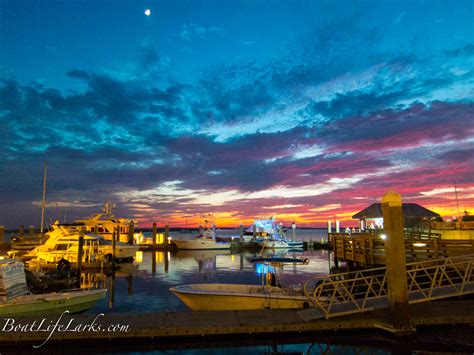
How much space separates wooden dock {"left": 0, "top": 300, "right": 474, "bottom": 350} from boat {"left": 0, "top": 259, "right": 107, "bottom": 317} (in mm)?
2932

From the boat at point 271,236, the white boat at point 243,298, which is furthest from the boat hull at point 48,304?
the boat at point 271,236

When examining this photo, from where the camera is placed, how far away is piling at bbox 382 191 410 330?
1120cm

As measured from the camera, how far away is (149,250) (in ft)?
217

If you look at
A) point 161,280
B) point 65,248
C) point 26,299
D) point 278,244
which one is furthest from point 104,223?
point 26,299

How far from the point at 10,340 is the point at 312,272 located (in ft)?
95.0

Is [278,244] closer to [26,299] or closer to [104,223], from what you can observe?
[104,223]

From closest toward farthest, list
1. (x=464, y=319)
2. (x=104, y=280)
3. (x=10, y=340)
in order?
1. (x=10, y=340)
2. (x=464, y=319)
3. (x=104, y=280)

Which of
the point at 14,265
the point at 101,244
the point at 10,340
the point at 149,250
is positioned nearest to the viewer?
the point at 10,340

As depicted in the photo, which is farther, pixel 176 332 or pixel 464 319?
pixel 464 319

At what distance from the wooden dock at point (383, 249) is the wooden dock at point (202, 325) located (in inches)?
216

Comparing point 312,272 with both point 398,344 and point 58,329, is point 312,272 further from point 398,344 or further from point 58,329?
point 58,329

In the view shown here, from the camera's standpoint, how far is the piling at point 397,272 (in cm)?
1120

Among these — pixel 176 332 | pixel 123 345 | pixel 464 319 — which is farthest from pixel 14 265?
pixel 464 319

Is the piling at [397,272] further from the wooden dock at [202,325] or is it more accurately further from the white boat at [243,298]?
the white boat at [243,298]
